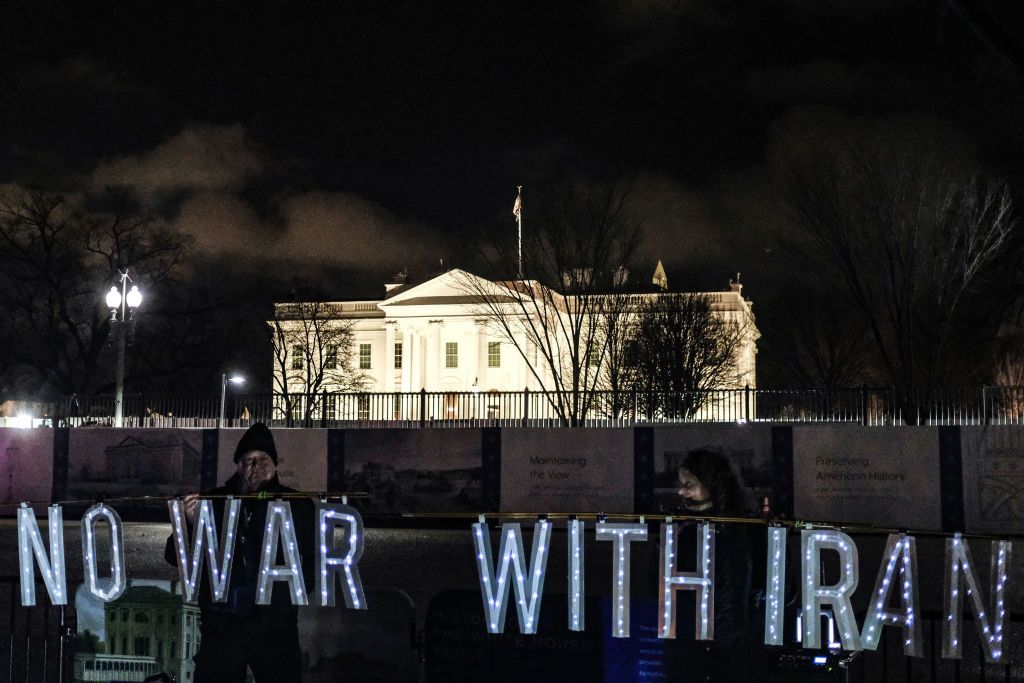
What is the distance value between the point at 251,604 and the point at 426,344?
77708 millimetres

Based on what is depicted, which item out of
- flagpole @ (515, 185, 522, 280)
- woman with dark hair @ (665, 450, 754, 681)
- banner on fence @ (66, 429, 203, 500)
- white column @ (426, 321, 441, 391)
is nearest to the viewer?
woman with dark hair @ (665, 450, 754, 681)

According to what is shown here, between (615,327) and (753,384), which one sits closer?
(615,327)

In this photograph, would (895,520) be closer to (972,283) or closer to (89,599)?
(972,283)

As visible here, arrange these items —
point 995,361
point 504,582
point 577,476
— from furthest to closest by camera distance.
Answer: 1. point 995,361
2. point 577,476
3. point 504,582

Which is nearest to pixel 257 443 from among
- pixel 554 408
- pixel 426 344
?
pixel 554 408

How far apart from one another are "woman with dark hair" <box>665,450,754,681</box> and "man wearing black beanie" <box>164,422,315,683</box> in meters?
2.26

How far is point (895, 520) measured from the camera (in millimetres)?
19672

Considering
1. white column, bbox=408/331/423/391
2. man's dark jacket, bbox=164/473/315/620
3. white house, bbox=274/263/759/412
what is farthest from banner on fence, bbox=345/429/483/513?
white column, bbox=408/331/423/391

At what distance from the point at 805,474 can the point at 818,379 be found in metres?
43.2

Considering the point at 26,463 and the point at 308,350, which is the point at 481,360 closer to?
the point at 308,350

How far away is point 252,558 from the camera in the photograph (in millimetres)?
6801

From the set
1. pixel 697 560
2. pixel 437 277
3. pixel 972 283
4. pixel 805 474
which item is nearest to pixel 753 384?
pixel 437 277

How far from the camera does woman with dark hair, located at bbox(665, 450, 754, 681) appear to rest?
6.25 m

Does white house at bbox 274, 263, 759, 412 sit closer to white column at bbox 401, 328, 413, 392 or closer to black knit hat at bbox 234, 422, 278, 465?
white column at bbox 401, 328, 413, 392
